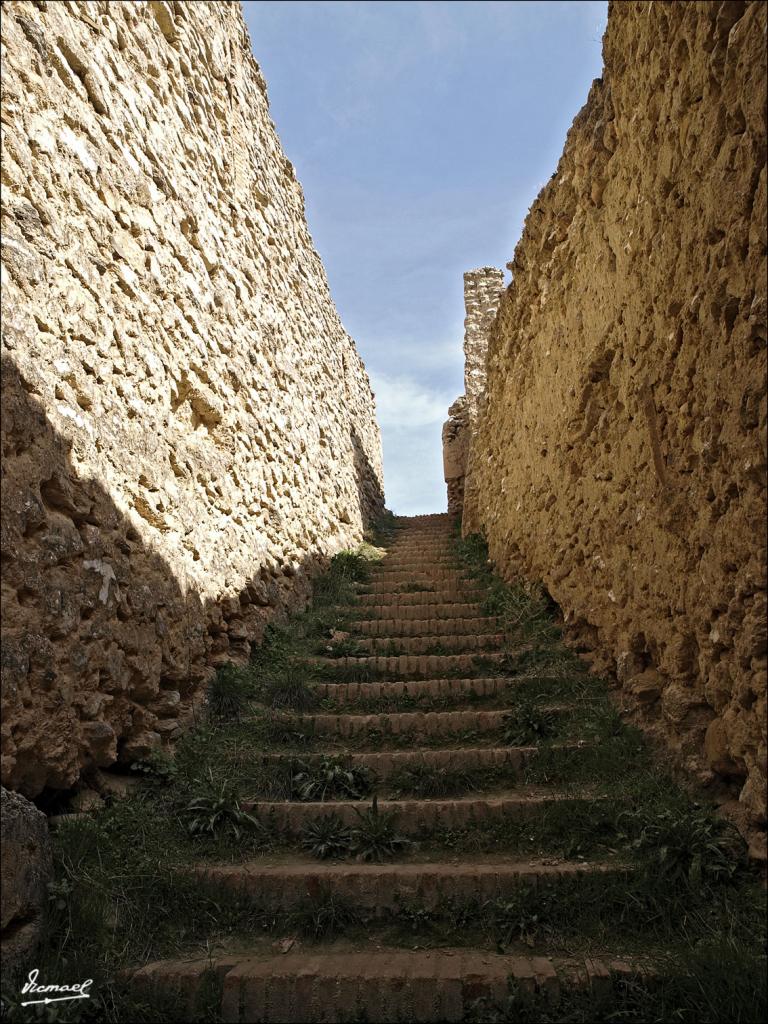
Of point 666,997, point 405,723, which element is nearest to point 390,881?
point 666,997

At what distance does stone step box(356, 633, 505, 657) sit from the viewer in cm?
529

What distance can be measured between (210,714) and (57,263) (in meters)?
2.62

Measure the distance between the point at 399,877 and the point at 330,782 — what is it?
0.79 meters

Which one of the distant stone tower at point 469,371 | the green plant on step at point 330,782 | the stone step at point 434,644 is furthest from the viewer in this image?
the distant stone tower at point 469,371

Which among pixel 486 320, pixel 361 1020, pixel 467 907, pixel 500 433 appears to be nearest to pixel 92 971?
pixel 361 1020

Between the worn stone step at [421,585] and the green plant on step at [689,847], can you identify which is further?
the worn stone step at [421,585]

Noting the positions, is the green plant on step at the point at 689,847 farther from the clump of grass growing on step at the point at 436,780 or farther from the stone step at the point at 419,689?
the stone step at the point at 419,689

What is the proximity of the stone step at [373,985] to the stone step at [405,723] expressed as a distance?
1.67 meters

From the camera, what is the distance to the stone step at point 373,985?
2.27 meters

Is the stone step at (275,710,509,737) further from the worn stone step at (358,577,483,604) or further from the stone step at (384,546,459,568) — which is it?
the stone step at (384,546,459,568)

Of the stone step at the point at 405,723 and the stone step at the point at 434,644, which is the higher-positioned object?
the stone step at the point at 434,644

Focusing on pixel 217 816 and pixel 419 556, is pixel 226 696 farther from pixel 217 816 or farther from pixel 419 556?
pixel 419 556

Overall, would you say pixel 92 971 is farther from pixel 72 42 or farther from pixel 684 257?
pixel 72 42

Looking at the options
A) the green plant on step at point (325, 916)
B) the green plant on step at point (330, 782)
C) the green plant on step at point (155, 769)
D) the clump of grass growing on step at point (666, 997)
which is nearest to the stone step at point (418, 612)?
the green plant on step at point (330, 782)
